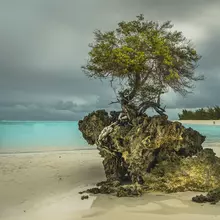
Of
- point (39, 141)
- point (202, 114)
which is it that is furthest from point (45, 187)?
point (202, 114)

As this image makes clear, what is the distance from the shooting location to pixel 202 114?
89750mm

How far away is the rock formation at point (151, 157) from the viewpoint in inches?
338

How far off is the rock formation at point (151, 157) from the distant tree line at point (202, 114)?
7963 cm

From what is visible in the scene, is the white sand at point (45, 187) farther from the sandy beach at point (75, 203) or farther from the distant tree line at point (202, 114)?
the distant tree line at point (202, 114)

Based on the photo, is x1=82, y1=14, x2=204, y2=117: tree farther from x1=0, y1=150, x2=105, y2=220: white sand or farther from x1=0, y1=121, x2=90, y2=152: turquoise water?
x1=0, y1=121, x2=90, y2=152: turquoise water

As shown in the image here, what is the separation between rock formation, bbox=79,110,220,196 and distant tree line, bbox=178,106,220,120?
79.6 meters

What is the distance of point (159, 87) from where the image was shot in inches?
393

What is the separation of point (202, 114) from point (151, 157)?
276 feet

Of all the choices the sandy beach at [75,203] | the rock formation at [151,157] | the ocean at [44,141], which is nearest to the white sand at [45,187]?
the sandy beach at [75,203]

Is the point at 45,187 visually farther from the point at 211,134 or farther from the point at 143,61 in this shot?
the point at 211,134

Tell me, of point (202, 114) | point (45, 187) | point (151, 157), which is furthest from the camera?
point (202, 114)

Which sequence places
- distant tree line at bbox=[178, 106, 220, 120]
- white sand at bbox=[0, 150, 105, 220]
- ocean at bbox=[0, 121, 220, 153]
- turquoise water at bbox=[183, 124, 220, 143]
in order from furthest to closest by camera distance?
distant tree line at bbox=[178, 106, 220, 120] → turquoise water at bbox=[183, 124, 220, 143] → ocean at bbox=[0, 121, 220, 153] → white sand at bbox=[0, 150, 105, 220]

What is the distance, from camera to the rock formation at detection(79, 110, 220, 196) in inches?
338

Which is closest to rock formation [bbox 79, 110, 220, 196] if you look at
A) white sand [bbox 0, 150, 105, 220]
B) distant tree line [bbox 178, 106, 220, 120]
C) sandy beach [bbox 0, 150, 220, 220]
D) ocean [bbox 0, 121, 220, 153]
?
sandy beach [bbox 0, 150, 220, 220]
